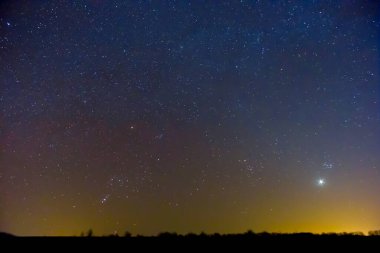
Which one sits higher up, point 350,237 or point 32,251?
point 350,237

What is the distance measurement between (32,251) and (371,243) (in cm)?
1097

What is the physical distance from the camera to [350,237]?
1179 cm

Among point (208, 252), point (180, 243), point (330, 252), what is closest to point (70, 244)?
point (180, 243)

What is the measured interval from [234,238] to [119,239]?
4.09 metres

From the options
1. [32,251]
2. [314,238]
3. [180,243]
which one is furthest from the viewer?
[314,238]

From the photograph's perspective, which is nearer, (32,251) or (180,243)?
(32,251)

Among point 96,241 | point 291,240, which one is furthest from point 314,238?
point 96,241

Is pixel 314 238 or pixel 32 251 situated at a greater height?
pixel 314 238

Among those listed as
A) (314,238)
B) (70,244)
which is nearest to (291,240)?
(314,238)

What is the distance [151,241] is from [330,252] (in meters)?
5.81

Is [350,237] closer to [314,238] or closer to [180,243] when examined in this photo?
[314,238]

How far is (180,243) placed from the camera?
11.2m

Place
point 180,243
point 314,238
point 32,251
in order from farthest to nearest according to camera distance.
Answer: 1. point 314,238
2. point 180,243
3. point 32,251

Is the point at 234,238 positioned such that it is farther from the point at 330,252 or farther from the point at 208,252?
the point at 330,252
